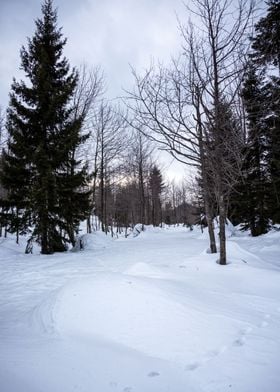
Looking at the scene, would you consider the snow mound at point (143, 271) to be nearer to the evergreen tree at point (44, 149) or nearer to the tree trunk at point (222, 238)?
the tree trunk at point (222, 238)

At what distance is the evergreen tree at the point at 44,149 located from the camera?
34.8 feet

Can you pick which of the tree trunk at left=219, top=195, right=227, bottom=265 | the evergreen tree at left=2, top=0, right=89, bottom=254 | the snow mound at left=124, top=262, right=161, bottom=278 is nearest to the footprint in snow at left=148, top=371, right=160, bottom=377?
the snow mound at left=124, top=262, right=161, bottom=278

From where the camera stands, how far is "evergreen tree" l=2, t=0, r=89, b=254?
10.6m

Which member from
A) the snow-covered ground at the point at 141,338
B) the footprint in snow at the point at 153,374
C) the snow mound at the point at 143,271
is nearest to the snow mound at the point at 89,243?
the snow mound at the point at 143,271

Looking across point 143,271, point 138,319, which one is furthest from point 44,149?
point 138,319

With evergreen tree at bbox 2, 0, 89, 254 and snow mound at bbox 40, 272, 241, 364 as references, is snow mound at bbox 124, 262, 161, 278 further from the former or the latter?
evergreen tree at bbox 2, 0, 89, 254

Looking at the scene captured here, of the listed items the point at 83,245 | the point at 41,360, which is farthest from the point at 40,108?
the point at 41,360

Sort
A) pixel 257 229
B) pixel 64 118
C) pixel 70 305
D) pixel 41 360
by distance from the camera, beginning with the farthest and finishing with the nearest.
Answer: pixel 257 229 → pixel 64 118 → pixel 70 305 → pixel 41 360

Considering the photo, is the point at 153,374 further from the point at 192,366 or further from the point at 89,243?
the point at 89,243

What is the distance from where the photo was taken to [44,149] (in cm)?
1097

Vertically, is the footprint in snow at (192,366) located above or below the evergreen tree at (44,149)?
below

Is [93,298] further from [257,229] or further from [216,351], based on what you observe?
[257,229]

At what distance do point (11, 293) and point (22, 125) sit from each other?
883 centimetres

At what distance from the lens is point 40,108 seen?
1134 cm
